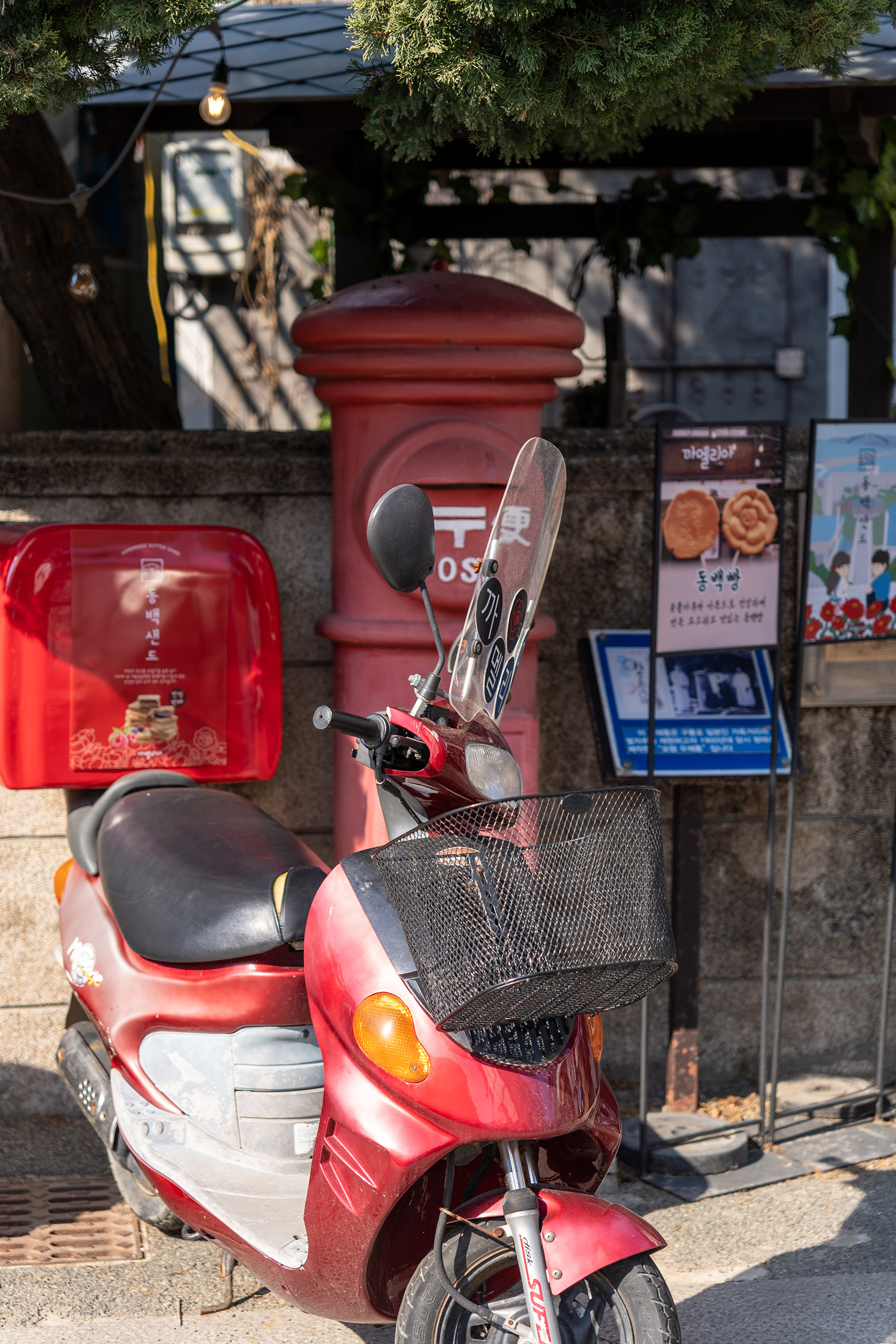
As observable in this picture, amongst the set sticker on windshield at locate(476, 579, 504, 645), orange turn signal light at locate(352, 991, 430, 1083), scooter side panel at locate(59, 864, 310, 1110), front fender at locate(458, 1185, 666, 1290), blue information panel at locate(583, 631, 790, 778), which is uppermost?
sticker on windshield at locate(476, 579, 504, 645)

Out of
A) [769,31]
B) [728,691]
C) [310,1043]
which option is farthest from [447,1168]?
[769,31]

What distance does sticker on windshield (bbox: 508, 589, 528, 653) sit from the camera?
7.41ft

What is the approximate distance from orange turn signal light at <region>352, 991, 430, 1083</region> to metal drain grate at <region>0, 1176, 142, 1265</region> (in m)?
1.46

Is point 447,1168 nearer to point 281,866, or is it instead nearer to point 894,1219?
point 281,866

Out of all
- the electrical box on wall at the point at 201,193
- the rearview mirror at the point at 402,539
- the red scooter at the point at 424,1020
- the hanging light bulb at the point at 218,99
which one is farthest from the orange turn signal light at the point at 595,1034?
the electrical box on wall at the point at 201,193

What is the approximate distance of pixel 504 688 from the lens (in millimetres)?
2270

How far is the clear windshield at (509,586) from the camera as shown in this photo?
2170 mm

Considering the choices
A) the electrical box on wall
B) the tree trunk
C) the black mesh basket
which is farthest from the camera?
the electrical box on wall

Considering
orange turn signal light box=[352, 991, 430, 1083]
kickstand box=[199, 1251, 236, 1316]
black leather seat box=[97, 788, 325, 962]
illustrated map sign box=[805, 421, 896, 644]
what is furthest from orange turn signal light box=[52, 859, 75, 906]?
illustrated map sign box=[805, 421, 896, 644]

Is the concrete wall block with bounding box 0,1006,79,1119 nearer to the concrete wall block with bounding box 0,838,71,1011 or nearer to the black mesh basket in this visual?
the concrete wall block with bounding box 0,838,71,1011

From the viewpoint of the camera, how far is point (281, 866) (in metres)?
2.58

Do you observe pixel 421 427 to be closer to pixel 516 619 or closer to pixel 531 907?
pixel 516 619

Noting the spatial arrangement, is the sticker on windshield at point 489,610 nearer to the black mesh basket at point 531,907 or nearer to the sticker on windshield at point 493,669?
the sticker on windshield at point 493,669

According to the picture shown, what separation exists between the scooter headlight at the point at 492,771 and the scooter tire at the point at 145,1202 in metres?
1.30
